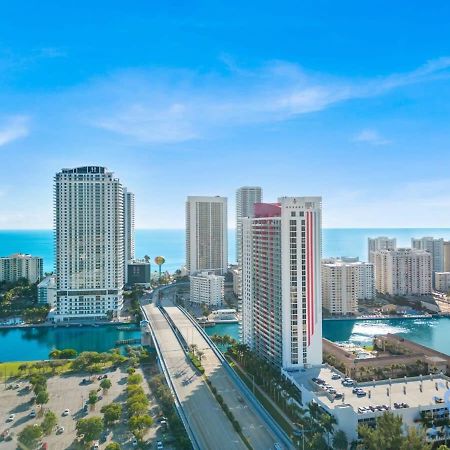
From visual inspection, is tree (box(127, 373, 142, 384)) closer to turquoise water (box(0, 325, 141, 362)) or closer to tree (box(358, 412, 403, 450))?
turquoise water (box(0, 325, 141, 362))

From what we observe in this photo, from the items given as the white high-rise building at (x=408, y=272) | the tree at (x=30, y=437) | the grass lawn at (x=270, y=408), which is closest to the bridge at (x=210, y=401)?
the grass lawn at (x=270, y=408)

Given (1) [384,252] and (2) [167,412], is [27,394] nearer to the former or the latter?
(2) [167,412]

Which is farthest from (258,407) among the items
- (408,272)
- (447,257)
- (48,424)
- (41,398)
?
(447,257)

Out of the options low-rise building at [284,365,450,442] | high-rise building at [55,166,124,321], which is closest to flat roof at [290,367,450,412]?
low-rise building at [284,365,450,442]

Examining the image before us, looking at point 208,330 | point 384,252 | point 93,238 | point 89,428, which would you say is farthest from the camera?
point 384,252

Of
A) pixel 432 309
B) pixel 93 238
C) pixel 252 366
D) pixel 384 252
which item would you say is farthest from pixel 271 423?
pixel 384 252

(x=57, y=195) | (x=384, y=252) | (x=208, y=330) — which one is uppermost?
(x=57, y=195)

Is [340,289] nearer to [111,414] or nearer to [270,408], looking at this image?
[270,408]
